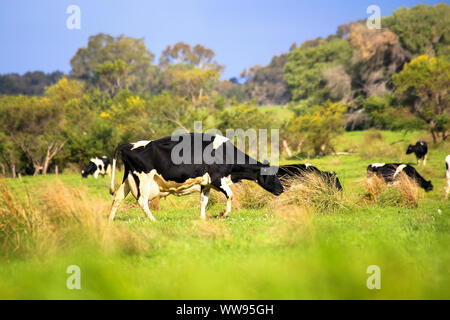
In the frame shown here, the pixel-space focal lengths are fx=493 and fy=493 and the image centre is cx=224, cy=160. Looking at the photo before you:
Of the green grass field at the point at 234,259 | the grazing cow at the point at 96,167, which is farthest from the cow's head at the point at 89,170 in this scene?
the green grass field at the point at 234,259

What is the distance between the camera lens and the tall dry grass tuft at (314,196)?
11617 mm

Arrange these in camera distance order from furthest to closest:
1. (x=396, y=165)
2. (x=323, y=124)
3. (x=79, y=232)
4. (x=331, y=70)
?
(x=331, y=70), (x=323, y=124), (x=396, y=165), (x=79, y=232)

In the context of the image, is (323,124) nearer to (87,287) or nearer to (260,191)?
(260,191)

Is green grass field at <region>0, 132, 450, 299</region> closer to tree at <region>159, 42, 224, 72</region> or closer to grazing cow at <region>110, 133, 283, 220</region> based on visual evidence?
grazing cow at <region>110, 133, 283, 220</region>

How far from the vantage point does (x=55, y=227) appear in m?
8.05

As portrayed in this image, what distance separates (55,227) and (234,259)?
3.13m

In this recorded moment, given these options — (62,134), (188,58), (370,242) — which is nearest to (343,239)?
(370,242)

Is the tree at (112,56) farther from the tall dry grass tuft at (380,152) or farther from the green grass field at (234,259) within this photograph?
the green grass field at (234,259)

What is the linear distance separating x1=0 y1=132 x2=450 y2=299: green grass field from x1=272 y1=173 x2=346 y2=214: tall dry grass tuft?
4.59 ft

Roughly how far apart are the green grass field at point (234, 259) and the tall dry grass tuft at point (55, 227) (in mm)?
23

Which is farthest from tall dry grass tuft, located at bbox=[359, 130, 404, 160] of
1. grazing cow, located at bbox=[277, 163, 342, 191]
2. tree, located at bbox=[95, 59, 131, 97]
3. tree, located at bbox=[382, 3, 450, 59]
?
tree, located at bbox=[95, 59, 131, 97]

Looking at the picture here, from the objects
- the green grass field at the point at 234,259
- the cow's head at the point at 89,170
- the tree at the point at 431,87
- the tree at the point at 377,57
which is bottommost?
the green grass field at the point at 234,259

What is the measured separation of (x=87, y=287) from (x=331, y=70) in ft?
195
